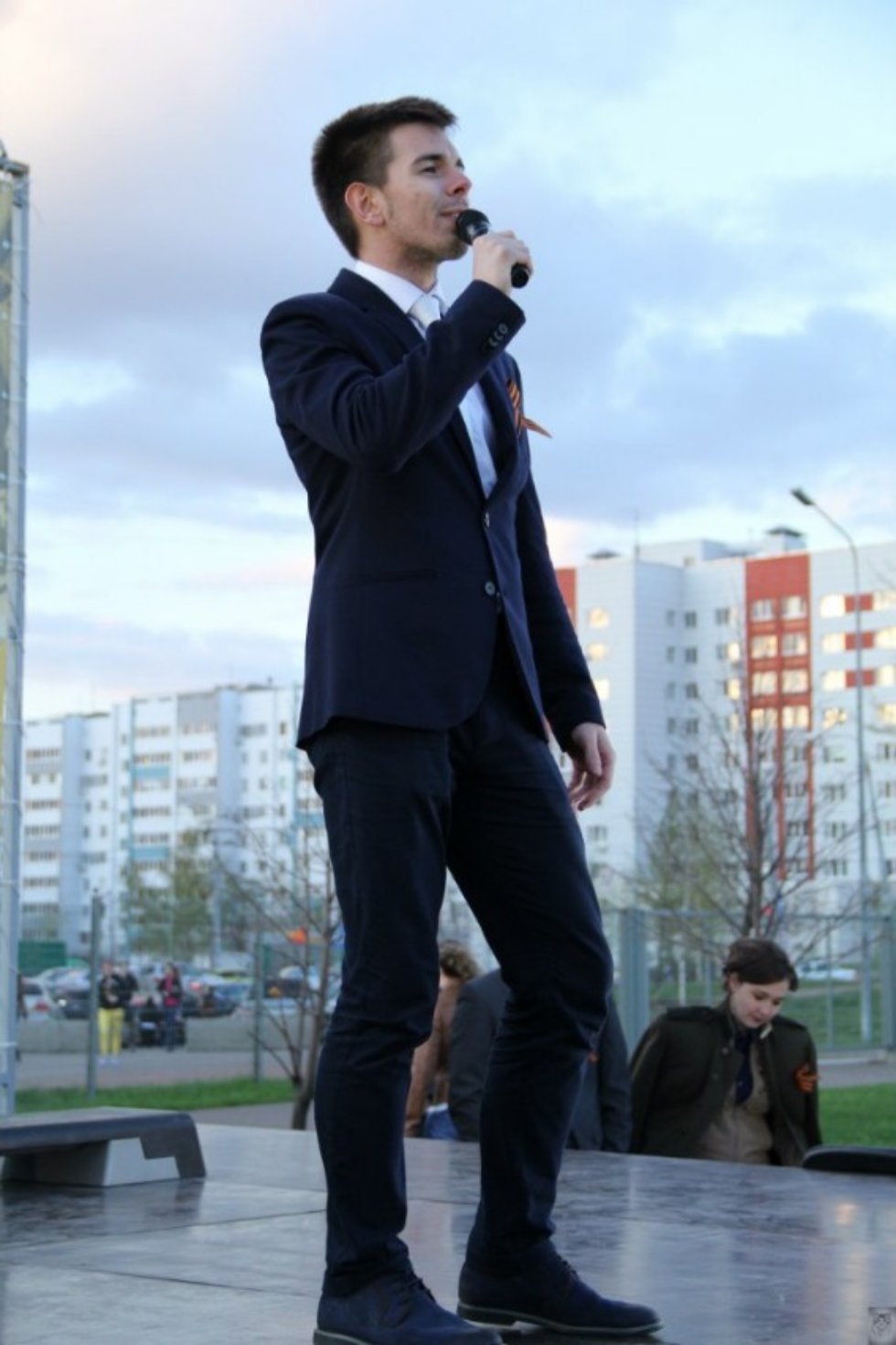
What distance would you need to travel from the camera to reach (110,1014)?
911 inches

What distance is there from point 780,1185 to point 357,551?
238 cm

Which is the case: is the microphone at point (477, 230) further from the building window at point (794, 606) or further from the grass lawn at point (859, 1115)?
the building window at point (794, 606)

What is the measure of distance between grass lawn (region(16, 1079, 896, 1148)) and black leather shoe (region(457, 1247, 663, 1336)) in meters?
13.2

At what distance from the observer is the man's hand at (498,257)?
3119 mm

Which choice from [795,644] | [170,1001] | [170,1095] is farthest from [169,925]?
[795,644]

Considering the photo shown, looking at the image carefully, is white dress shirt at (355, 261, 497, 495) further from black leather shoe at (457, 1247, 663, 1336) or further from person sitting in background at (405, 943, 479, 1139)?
person sitting in background at (405, 943, 479, 1139)

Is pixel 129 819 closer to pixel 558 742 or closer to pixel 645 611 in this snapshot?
pixel 645 611

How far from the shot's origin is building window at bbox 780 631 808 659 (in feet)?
431

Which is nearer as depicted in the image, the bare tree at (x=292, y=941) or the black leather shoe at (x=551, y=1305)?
the black leather shoe at (x=551, y=1305)

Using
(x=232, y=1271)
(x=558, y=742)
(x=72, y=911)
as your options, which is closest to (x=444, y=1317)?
(x=232, y=1271)

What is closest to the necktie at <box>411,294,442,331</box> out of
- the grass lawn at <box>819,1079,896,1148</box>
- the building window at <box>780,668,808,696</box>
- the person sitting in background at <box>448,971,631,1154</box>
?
the person sitting in background at <box>448,971,631,1154</box>

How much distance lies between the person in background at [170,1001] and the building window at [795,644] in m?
109

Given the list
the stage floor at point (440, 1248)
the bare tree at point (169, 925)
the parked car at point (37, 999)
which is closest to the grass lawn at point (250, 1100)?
the parked car at point (37, 999)

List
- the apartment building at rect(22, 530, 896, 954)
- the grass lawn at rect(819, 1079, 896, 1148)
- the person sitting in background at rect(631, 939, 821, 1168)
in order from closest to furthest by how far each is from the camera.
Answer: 1. the person sitting in background at rect(631, 939, 821, 1168)
2. the grass lawn at rect(819, 1079, 896, 1148)
3. the apartment building at rect(22, 530, 896, 954)
